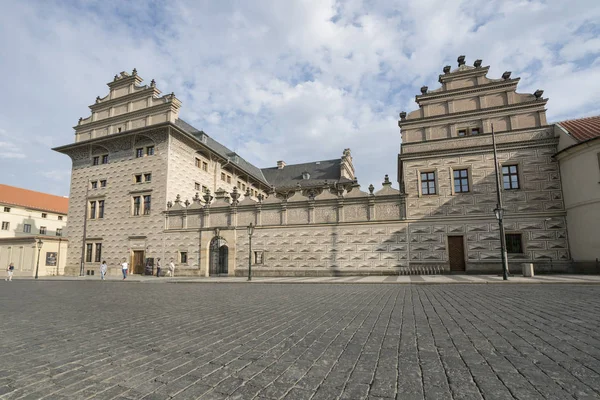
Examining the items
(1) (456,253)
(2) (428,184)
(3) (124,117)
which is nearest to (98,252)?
(3) (124,117)

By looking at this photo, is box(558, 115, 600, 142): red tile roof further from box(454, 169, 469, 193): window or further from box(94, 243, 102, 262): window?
box(94, 243, 102, 262): window

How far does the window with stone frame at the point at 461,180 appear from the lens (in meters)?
22.4

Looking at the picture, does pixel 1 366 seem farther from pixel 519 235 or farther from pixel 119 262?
pixel 119 262

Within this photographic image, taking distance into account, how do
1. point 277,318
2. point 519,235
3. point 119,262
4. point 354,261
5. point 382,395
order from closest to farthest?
1. point 382,395
2. point 277,318
3. point 519,235
4. point 354,261
5. point 119,262

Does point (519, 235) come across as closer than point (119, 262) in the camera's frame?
Yes

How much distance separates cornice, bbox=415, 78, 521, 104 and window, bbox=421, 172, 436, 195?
5.62 meters

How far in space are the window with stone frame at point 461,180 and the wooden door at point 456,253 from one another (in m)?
3.30

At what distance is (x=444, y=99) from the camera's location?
23812mm

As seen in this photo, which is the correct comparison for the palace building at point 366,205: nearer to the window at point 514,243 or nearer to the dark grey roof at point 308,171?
the window at point 514,243

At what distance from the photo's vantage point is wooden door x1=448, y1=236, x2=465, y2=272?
2156cm

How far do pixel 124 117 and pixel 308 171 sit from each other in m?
23.1

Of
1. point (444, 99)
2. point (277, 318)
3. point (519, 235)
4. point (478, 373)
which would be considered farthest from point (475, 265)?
point (478, 373)

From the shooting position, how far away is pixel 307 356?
3.71 metres

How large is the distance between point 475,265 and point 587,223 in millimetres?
6427
